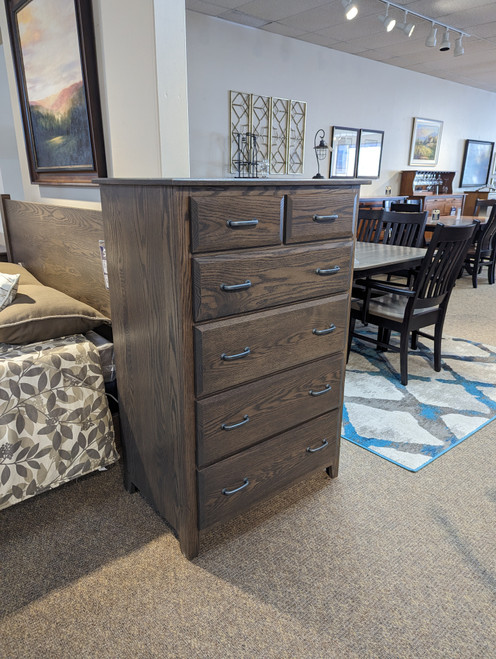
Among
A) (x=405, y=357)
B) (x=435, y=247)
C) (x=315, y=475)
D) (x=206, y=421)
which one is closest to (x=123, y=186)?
(x=206, y=421)

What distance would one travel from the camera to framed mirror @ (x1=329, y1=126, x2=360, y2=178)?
5.70 m

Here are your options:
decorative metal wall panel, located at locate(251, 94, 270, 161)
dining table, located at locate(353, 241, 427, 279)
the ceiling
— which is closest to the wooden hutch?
the ceiling

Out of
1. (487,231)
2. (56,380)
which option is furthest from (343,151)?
(56,380)

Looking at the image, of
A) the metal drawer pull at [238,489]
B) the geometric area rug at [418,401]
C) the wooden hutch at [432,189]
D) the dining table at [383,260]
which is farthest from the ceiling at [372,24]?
the metal drawer pull at [238,489]

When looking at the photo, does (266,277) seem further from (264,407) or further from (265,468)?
(265,468)

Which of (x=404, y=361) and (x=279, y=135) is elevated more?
(x=279, y=135)

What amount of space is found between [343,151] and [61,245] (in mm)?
4629

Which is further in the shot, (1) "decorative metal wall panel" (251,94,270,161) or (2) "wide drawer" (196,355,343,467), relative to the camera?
(1) "decorative metal wall panel" (251,94,270,161)

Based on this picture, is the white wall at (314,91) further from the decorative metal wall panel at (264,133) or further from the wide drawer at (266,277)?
the wide drawer at (266,277)

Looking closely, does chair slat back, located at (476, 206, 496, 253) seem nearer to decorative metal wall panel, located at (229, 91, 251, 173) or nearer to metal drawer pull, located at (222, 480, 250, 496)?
decorative metal wall panel, located at (229, 91, 251, 173)

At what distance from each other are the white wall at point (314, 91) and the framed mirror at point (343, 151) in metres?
0.12

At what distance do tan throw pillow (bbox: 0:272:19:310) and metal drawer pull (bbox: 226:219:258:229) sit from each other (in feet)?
3.62

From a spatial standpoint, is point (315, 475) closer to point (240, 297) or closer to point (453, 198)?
point (240, 297)

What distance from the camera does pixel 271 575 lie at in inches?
55.5
